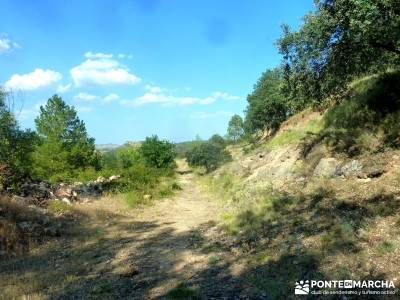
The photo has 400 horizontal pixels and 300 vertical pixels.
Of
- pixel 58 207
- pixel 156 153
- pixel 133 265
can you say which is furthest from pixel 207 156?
pixel 133 265

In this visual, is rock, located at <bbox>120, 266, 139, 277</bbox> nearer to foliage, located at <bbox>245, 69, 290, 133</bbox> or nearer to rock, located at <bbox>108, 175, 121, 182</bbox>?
rock, located at <bbox>108, 175, 121, 182</bbox>

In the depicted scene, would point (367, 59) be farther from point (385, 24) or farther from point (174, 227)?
point (174, 227)

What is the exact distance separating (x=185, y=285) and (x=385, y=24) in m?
8.51

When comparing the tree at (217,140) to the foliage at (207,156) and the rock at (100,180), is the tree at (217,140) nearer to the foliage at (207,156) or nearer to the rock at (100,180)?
the foliage at (207,156)

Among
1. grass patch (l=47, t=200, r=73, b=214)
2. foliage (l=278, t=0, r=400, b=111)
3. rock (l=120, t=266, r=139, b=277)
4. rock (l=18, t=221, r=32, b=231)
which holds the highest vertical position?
foliage (l=278, t=0, r=400, b=111)

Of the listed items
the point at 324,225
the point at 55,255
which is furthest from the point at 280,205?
the point at 55,255

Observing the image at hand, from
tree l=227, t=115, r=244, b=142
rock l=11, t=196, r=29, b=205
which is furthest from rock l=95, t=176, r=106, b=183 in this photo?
tree l=227, t=115, r=244, b=142

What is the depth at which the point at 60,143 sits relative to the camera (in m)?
37.9

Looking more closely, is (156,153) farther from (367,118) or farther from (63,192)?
(367,118)

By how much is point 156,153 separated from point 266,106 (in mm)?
15835

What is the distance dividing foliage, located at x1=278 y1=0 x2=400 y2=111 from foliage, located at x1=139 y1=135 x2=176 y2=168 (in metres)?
37.2

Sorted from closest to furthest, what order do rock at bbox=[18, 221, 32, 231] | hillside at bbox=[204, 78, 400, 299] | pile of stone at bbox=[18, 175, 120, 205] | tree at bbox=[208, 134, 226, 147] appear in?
1. hillside at bbox=[204, 78, 400, 299]
2. rock at bbox=[18, 221, 32, 231]
3. pile of stone at bbox=[18, 175, 120, 205]
4. tree at bbox=[208, 134, 226, 147]

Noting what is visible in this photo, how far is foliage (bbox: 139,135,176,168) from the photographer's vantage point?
51625 millimetres

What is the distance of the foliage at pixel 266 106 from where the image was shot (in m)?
44.7
